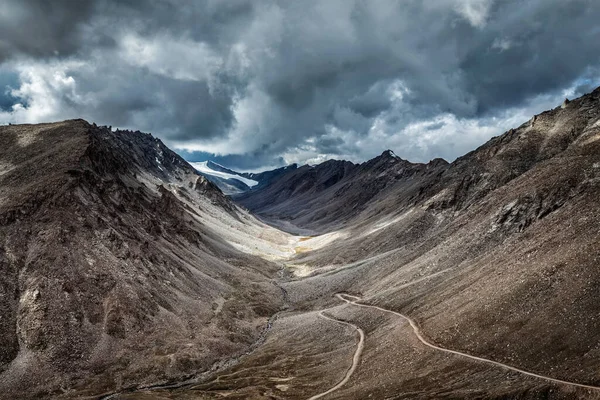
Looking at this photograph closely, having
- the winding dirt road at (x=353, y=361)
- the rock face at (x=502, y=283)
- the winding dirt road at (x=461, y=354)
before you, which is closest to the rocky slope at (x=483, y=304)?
the rock face at (x=502, y=283)

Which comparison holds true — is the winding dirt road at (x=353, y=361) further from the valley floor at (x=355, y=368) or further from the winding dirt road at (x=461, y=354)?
the winding dirt road at (x=461, y=354)

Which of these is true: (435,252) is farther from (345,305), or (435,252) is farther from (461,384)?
(461,384)

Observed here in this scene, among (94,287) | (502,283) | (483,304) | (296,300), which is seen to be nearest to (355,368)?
(483,304)

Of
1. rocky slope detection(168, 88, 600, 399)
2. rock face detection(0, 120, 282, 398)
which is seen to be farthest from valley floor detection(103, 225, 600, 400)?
rock face detection(0, 120, 282, 398)

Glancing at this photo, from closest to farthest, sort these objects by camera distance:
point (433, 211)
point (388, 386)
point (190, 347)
→ point (388, 386) < point (190, 347) < point (433, 211)

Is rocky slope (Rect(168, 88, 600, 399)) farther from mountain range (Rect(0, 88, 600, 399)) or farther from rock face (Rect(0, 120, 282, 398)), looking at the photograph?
rock face (Rect(0, 120, 282, 398))

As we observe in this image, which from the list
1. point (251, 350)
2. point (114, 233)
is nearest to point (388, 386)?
point (251, 350)
